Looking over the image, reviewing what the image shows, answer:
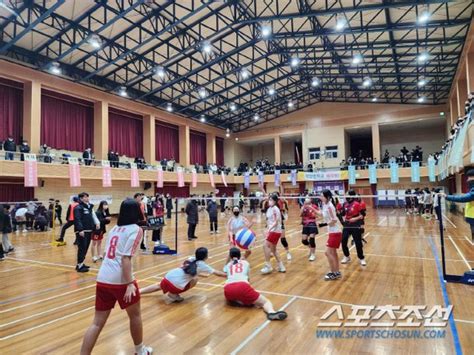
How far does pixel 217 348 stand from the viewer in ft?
10.9

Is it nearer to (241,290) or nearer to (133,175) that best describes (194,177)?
(133,175)

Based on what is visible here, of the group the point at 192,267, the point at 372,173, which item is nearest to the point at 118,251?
the point at 192,267

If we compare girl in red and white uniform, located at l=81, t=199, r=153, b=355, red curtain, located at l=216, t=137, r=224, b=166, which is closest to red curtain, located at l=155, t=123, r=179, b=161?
red curtain, located at l=216, t=137, r=224, b=166

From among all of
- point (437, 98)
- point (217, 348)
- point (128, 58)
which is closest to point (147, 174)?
point (128, 58)

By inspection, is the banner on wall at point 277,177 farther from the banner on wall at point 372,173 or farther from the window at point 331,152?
the banner on wall at point 372,173

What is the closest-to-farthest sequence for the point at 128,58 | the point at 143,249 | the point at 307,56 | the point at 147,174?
1. the point at 143,249
2. the point at 128,58
3. the point at 307,56
4. the point at 147,174

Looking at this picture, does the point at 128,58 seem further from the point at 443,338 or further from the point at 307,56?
the point at 443,338

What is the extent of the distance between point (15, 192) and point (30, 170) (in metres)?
2.78

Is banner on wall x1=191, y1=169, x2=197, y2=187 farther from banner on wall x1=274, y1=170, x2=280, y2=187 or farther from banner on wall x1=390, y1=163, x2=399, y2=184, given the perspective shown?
banner on wall x1=390, y1=163, x2=399, y2=184

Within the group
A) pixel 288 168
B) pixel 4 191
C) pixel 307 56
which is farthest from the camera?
pixel 288 168

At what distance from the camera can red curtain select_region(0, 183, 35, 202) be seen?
16.7 meters

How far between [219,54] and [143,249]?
14997mm

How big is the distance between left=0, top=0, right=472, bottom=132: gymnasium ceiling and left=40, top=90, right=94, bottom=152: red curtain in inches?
79.4

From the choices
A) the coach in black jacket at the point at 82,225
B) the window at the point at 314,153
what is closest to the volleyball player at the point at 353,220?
the coach in black jacket at the point at 82,225
